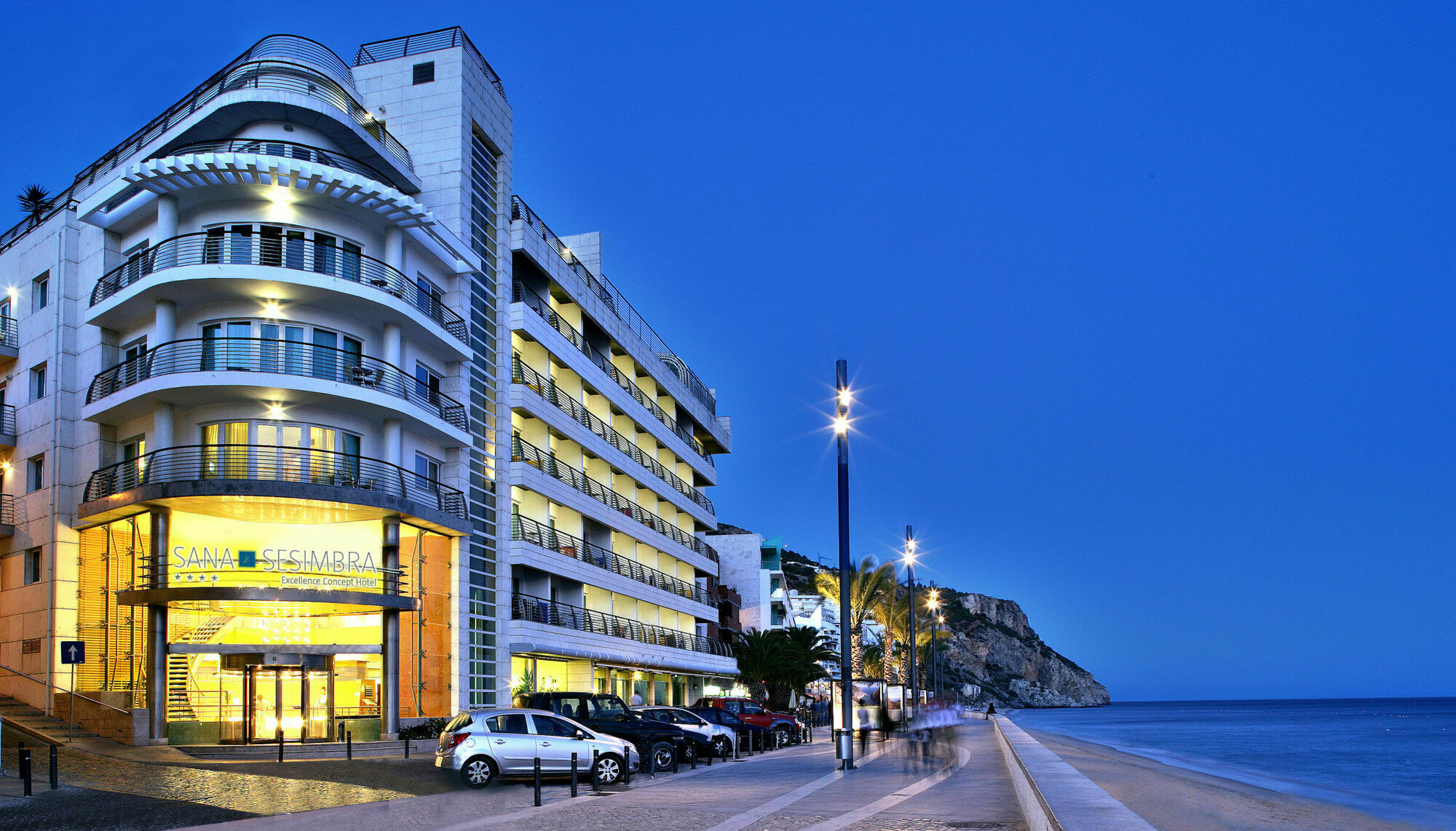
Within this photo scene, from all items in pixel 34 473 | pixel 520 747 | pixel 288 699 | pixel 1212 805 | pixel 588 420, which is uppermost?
pixel 588 420

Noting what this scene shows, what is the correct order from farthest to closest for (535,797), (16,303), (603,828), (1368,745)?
(1368,745) → (16,303) → (535,797) → (603,828)

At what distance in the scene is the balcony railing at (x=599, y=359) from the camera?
4503 centimetres

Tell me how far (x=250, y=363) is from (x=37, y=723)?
1057 cm

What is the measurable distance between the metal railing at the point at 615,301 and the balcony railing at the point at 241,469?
564 inches

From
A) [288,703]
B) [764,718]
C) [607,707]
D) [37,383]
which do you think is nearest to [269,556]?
[288,703]

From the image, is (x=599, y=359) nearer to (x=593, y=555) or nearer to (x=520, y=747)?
(x=593, y=555)

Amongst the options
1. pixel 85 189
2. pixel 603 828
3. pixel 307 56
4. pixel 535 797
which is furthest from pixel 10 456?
pixel 603 828

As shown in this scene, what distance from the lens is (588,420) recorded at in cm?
5062

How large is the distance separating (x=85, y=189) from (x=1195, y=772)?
137ft

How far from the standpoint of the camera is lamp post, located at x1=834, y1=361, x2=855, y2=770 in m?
25.7

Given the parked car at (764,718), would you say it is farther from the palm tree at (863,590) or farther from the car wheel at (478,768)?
the palm tree at (863,590)

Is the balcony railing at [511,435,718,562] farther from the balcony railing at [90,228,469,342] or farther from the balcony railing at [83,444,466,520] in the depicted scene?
the balcony railing at [90,228,469,342]

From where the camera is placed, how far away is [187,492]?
1171 inches

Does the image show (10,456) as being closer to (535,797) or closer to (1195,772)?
(535,797)
